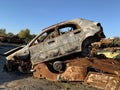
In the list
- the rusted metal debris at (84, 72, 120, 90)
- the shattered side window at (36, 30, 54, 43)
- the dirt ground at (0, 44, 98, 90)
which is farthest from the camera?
the shattered side window at (36, 30, 54, 43)

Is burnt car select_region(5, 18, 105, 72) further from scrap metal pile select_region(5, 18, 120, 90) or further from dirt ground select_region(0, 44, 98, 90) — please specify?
dirt ground select_region(0, 44, 98, 90)

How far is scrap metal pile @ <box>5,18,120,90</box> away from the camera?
7.81 metres

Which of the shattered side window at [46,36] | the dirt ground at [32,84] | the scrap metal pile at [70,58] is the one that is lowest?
the dirt ground at [32,84]

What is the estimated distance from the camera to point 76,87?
7883 millimetres

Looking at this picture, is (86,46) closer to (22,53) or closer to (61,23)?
(61,23)

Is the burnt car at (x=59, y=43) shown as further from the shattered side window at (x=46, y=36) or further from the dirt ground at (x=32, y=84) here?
the dirt ground at (x=32, y=84)

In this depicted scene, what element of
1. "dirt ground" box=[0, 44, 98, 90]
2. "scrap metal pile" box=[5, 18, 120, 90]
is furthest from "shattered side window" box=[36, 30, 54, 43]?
"dirt ground" box=[0, 44, 98, 90]

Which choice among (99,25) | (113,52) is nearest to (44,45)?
(99,25)

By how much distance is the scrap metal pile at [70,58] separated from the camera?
7812 millimetres

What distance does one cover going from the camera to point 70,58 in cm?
921

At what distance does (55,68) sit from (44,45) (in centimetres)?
108

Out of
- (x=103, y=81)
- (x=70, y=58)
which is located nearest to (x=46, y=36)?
(x=70, y=58)

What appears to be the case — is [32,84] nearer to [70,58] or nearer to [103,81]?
[70,58]

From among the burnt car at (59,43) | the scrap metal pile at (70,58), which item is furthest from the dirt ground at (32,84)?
the burnt car at (59,43)
